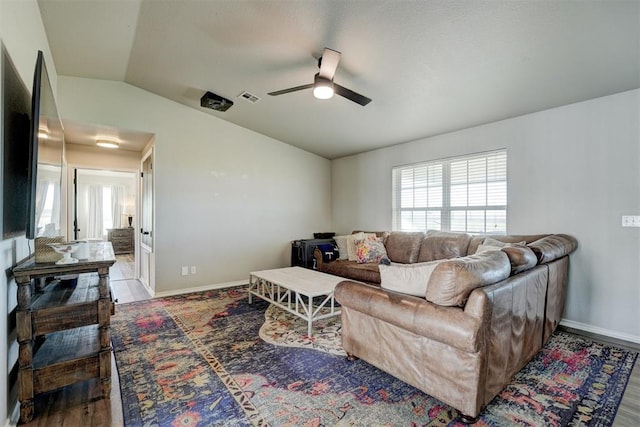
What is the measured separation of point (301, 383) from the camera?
2.11 m

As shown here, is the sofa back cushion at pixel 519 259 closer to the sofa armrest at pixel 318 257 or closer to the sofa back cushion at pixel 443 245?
the sofa back cushion at pixel 443 245

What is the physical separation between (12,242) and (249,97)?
294cm

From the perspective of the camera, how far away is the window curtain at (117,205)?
9328 mm

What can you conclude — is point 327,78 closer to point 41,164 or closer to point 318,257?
point 41,164

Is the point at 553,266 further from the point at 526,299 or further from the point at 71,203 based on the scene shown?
the point at 71,203

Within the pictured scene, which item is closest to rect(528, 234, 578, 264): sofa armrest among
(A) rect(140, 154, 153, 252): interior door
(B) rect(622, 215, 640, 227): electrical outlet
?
(B) rect(622, 215, 640, 227): electrical outlet

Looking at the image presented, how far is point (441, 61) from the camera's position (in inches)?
107

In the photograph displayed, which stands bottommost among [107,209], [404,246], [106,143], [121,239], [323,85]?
[121,239]

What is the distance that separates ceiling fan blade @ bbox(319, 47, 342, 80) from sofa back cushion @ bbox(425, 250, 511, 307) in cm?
192

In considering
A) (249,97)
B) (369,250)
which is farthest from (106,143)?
(369,250)

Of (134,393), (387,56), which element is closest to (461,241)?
(387,56)

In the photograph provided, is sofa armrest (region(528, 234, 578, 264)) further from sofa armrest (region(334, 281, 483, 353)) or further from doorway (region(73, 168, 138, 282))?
doorway (region(73, 168, 138, 282))

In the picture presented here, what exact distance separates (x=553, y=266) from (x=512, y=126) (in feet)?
6.12

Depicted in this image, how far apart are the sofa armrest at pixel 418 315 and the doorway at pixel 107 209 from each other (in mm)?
8520
